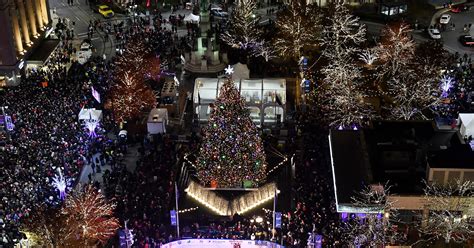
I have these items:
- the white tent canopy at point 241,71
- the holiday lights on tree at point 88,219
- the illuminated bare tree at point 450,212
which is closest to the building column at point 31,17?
the white tent canopy at point 241,71

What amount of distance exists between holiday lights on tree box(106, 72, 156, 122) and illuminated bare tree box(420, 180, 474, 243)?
2494 cm

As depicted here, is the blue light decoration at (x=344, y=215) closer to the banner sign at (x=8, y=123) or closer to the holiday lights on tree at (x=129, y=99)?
the holiday lights on tree at (x=129, y=99)

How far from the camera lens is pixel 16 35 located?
69562mm

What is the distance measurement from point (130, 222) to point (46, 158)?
10.0 m

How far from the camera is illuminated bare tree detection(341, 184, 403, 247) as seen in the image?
1743 inches

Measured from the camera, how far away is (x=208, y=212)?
49906 millimetres

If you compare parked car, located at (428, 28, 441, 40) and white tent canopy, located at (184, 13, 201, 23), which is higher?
parked car, located at (428, 28, 441, 40)

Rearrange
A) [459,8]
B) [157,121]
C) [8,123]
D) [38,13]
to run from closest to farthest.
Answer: [8,123] < [157,121] < [38,13] < [459,8]

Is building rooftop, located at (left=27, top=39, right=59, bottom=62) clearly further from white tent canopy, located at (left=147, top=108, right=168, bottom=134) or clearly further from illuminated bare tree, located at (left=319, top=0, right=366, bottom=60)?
illuminated bare tree, located at (left=319, top=0, right=366, bottom=60)

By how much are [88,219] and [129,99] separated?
17.9 meters

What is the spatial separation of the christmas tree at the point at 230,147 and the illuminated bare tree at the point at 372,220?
7.01m

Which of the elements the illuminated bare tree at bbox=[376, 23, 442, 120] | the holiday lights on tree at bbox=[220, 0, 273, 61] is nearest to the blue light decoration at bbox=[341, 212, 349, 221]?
the illuminated bare tree at bbox=[376, 23, 442, 120]

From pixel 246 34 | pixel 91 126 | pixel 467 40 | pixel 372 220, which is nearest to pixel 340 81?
pixel 246 34

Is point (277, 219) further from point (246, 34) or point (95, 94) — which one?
point (246, 34)
